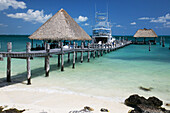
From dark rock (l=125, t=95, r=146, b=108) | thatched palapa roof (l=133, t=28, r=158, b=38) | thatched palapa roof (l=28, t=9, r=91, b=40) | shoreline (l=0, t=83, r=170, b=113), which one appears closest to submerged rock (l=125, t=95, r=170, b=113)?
dark rock (l=125, t=95, r=146, b=108)

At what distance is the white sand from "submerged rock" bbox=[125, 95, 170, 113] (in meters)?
0.35

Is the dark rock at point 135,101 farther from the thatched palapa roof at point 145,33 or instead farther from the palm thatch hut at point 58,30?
the thatched palapa roof at point 145,33

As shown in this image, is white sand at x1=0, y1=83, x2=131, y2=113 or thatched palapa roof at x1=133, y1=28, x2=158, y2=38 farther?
thatched palapa roof at x1=133, y1=28, x2=158, y2=38

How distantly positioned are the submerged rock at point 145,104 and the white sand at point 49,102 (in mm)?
345

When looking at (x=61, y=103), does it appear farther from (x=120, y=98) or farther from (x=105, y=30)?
(x=105, y=30)

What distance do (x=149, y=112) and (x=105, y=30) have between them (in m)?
28.6

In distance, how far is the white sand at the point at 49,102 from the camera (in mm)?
6233

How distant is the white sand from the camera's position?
6.23 metres

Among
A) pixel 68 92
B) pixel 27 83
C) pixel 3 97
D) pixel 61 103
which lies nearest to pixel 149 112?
pixel 61 103

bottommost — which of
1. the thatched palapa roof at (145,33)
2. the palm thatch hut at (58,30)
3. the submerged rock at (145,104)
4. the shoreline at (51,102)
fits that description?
the shoreline at (51,102)

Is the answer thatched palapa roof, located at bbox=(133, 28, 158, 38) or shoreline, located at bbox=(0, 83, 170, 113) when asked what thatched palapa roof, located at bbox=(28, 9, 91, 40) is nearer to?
shoreline, located at bbox=(0, 83, 170, 113)

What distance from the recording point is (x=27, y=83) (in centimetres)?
930

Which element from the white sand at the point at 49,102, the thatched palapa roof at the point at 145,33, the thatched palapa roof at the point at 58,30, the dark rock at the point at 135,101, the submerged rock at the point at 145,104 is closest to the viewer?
the submerged rock at the point at 145,104

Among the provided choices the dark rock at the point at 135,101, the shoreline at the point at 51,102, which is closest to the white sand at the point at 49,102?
the shoreline at the point at 51,102
